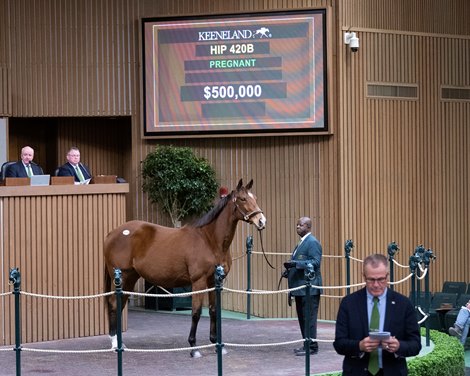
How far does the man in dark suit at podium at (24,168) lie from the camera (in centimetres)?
1447

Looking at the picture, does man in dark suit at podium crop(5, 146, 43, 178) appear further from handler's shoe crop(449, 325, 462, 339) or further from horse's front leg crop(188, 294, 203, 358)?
handler's shoe crop(449, 325, 462, 339)

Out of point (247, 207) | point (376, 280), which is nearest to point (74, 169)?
point (247, 207)

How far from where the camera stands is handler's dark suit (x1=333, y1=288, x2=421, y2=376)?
711 cm

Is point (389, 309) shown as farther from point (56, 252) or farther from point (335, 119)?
point (335, 119)

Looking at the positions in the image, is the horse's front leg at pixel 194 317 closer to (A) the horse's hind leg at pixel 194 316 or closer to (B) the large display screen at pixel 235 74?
(A) the horse's hind leg at pixel 194 316

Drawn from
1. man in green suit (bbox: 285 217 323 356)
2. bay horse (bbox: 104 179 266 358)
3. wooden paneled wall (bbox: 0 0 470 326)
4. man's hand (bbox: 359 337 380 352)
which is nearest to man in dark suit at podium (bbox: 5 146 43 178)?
bay horse (bbox: 104 179 266 358)

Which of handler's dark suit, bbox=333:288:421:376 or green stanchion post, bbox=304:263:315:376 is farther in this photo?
green stanchion post, bbox=304:263:315:376

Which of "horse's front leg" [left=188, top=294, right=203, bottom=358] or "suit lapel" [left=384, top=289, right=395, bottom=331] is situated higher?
"suit lapel" [left=384, top=289, right=395, bottom=331]

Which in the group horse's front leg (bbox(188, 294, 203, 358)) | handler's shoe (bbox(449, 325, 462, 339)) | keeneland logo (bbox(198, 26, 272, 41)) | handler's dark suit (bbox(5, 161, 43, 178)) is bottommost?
handler's shoe (bbox(449, 325, 462, 339))

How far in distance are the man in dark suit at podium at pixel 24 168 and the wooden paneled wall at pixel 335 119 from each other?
12.8 ft

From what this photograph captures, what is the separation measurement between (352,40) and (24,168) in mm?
5700

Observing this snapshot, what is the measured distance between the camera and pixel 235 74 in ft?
58.5

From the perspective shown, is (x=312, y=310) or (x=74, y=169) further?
(x=74, y=169)

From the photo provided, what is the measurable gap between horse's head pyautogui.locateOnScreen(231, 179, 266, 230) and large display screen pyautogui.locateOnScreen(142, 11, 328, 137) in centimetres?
485
